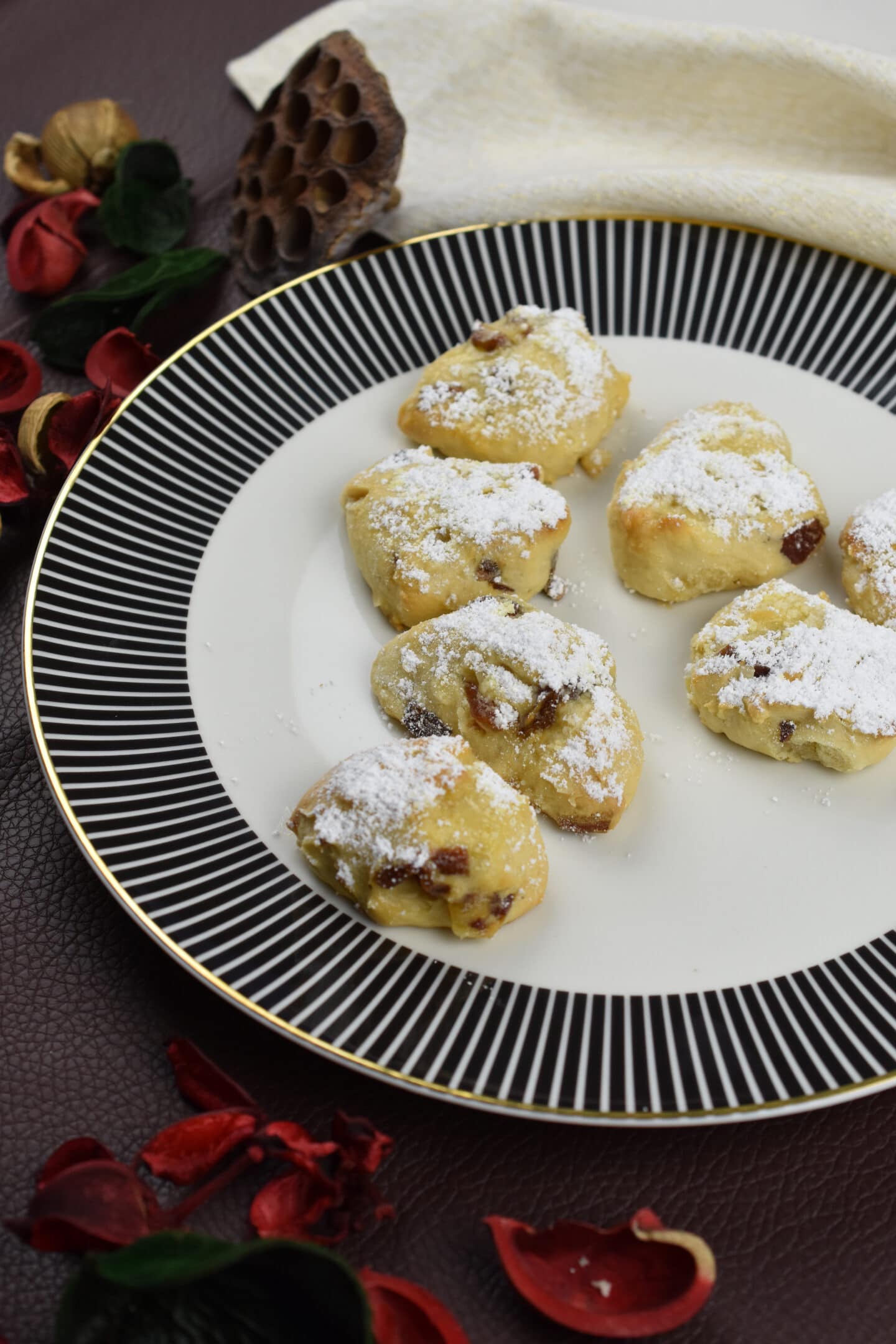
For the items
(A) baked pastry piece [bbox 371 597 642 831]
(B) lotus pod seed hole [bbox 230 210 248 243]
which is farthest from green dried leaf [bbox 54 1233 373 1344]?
(B) lotus pod seed hole [bbox 230 210 248 243]

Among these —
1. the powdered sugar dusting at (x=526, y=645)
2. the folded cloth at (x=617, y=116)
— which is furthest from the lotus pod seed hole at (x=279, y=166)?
the powdered sugar dusting at (x=526, y=645)

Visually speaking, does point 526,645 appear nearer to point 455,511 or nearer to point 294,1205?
point 455,511

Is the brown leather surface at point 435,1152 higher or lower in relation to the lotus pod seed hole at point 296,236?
lower

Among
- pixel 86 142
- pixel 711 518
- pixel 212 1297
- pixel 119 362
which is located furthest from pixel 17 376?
pixel 212 1297

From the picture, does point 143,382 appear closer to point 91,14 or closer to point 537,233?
point 537,233

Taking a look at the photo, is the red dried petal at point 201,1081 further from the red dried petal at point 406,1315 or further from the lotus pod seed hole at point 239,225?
the lotus pod seed hole at point 239,225

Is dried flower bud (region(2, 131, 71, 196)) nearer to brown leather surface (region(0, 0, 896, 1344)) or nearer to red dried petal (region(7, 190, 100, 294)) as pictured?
red dried petal (region(7, 190, 100, 294))
